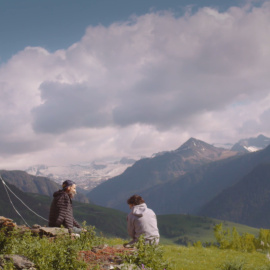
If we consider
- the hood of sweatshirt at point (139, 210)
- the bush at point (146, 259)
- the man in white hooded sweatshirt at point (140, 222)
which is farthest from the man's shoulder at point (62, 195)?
the bush at point (146, 259)

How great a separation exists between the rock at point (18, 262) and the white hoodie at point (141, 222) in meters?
4.02

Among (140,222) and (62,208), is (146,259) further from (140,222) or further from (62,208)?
(62,208)

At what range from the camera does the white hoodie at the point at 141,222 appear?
11.9 meters

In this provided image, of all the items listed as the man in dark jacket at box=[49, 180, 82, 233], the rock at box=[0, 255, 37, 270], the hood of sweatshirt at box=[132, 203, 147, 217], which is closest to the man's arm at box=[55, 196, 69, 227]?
the man in dark jacket at box=[49, 180, 82, 233]

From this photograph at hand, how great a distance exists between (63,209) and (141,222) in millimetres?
3307

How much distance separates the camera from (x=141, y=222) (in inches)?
471

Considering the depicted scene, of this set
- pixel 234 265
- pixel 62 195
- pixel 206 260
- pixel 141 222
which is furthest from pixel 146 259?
pixel 206 260

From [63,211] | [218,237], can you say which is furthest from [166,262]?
[218,237]

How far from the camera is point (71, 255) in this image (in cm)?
951

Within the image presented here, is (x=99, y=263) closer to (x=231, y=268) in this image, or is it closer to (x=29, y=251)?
(x=29, y=251)

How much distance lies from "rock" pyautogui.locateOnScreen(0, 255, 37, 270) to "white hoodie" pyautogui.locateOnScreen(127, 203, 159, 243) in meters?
4.02

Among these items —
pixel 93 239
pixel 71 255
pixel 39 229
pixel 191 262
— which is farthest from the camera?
pixel 191 262

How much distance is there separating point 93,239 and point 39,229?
7.55 ft

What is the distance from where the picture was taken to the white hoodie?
1194 centimetres
